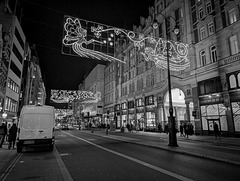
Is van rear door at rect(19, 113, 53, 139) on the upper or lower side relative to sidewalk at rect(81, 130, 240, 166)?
upper

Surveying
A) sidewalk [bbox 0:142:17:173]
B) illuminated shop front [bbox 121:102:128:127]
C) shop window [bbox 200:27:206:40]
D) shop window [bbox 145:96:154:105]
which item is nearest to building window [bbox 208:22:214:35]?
shop window [bbox 200:27:206:40]

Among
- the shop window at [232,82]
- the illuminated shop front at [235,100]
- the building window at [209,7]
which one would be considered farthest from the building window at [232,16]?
the shop window at [232,82]

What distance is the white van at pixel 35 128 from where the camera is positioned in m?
10.9

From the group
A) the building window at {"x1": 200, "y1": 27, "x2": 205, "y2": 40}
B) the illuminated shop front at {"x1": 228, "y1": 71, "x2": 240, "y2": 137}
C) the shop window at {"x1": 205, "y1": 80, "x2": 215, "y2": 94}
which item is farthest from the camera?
the building window at {"x1": 200, "y1": 27, "x2": 205, "y2": 40}

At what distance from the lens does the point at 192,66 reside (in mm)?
26922

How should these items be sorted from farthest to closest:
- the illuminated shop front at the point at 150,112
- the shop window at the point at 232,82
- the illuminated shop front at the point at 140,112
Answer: the illuminated shop front at the point at 140,112 → the illuminated shop front at the point at 150,112 → the shop window at the point at 232,82

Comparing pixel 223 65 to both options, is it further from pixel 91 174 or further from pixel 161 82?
pixel 91 174

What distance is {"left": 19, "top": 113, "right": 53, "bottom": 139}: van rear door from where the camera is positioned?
11.0m

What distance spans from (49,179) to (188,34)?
2883 cm

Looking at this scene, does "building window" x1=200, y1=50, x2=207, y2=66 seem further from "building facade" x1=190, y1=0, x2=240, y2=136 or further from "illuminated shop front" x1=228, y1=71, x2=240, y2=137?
"illuminated shop front" x1=228, y1=71, x2=240, y2=137

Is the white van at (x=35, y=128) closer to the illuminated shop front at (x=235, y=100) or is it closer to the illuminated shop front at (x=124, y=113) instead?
the illuminated shop front at (x=235, y=100)

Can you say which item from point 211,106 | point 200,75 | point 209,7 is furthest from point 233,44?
point 211,106

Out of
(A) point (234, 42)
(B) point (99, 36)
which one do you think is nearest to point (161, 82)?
(A) point (234, 42)

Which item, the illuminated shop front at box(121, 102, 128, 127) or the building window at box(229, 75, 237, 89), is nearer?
the building window at box(229, 75, 237, 89)
